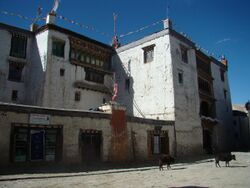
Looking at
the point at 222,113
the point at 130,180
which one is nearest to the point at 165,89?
the point at 222,113

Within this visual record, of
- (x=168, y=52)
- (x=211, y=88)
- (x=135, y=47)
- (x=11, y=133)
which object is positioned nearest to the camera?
(x=11, y=133)

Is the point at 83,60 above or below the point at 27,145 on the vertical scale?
above

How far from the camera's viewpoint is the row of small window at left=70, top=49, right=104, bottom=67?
991 inches

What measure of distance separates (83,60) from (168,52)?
8.91m

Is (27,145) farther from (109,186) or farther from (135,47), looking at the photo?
(135,47)

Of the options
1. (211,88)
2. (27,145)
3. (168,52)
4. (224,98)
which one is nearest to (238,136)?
(224,98)

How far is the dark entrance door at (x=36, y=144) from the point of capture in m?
14.5

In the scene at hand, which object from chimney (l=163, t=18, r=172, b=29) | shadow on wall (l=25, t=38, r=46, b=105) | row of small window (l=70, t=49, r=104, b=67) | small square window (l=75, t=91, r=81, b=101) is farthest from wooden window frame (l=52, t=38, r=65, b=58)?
chimney (l=163, t=18, r=172, b=29)

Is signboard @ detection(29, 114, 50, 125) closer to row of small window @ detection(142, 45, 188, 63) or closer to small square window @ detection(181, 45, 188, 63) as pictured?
row of small window @ detection(142, 45, 188, 63)

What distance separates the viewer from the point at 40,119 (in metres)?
14.4

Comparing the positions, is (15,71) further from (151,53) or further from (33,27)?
(151,53)

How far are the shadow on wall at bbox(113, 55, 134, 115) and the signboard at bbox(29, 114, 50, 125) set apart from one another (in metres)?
13.9

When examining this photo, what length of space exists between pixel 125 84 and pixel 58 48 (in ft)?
28.8

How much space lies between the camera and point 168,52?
82.1 feet
